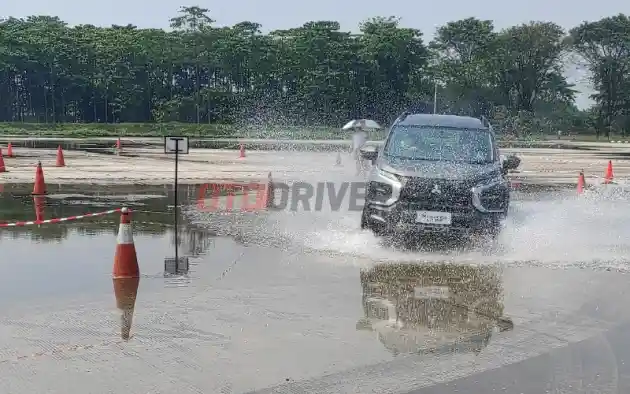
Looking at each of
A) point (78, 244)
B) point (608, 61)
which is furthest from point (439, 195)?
point (608, 61)

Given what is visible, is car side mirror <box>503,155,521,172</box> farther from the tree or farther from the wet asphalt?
the tree

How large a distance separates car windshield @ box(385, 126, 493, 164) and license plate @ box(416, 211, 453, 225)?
1.18 m

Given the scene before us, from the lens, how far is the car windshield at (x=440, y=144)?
10836 mm

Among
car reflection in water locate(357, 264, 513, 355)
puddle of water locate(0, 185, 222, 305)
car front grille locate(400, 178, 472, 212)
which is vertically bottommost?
puddle of water locate(0, 185, 222, 305)

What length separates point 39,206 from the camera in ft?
46.4

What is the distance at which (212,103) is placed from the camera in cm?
7969

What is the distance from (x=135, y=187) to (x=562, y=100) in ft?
241

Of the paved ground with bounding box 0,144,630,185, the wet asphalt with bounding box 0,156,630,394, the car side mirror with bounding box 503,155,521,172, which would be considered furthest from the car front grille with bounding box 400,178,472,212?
the paved ground with bounding box 0,144,630,185

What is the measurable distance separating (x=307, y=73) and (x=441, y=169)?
234ft

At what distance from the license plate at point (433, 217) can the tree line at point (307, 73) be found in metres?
67.5

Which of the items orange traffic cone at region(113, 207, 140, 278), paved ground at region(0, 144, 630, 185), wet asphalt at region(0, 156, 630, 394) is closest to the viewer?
wet asphalt at region(0, 156, 630, 394)

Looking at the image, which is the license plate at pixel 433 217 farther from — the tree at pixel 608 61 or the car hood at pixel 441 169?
the tree at pixel 608 61

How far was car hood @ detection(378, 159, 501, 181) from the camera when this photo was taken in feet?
32.7

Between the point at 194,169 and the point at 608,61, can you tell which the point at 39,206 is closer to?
the point at 194,169
